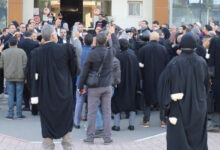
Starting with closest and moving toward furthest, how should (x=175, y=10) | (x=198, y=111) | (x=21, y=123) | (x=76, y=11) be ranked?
(x=198, y=111), (x=21, y=123), (x=175, y=10), (x=76, y=11)

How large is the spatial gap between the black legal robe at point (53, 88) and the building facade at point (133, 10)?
50.1 ft

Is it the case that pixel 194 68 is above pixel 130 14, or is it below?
below

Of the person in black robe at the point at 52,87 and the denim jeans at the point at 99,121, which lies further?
the denim jeans at the point at 99,121

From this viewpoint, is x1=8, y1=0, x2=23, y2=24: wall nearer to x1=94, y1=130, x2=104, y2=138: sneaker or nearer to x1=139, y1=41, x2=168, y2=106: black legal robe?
x1=139, y1=41, x2=168, y2=106: black legal robe

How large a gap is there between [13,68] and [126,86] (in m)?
2.97

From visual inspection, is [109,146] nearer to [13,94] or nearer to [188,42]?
[188,42]

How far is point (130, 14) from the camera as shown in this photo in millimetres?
24047

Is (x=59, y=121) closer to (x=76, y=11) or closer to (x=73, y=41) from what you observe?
(x=73, y=41)

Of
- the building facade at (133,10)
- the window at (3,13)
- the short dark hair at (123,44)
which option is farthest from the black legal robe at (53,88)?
the window at (3,13)

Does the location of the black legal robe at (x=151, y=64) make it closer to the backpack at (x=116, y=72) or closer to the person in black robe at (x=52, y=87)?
the backpack at (x=116, y=72)

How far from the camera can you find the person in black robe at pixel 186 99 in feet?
24.3

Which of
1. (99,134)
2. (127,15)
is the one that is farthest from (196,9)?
(99,134)

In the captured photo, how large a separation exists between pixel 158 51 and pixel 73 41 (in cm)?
205

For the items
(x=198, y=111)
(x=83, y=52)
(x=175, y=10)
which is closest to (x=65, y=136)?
(x=198, y=111)
